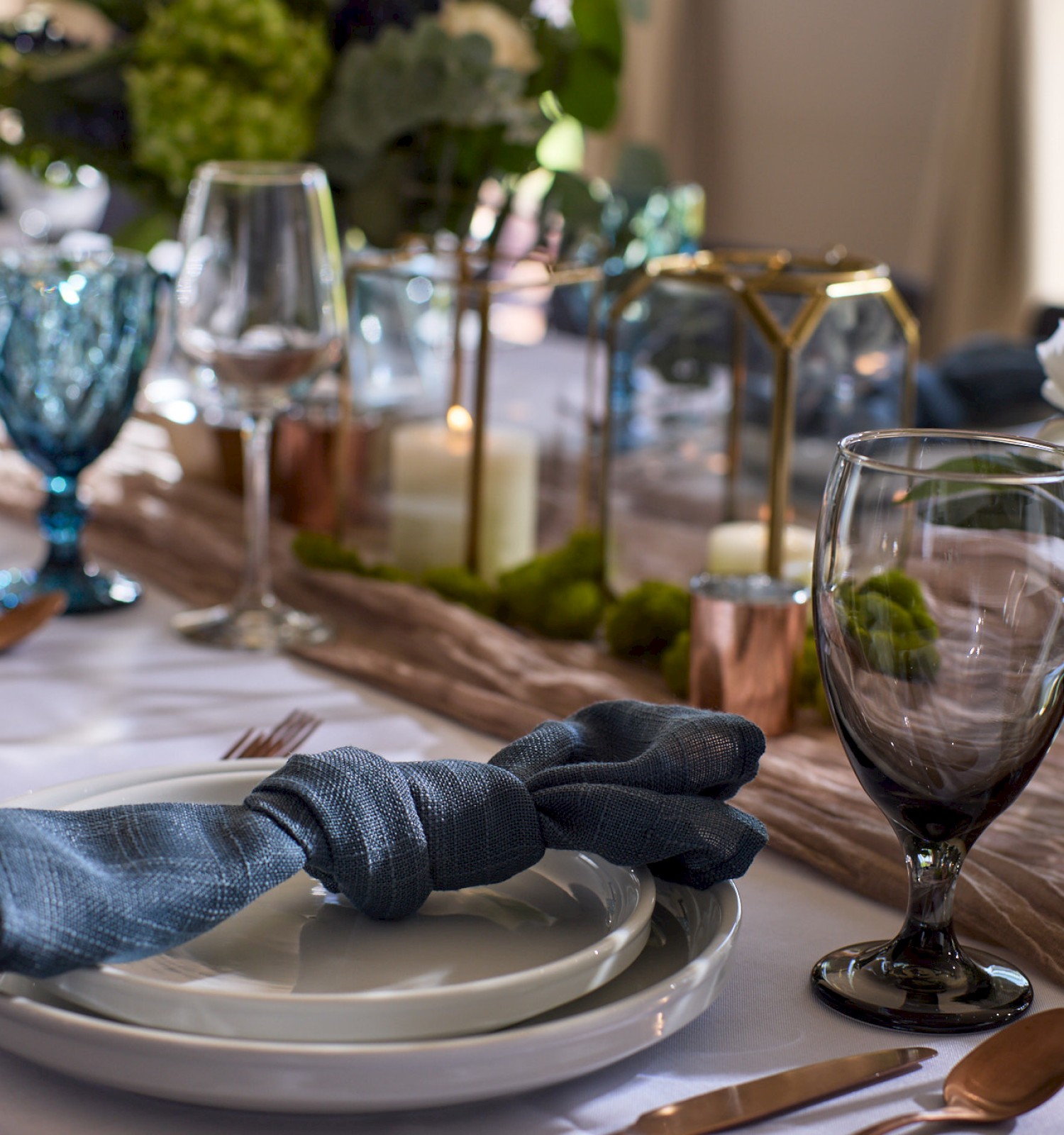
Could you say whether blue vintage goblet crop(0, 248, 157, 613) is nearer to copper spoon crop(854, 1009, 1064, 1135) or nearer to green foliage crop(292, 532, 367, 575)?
green foliage crop(292, 532, 367, 575)

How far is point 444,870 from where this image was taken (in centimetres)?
50

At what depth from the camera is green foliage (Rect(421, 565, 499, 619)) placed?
989 millimetres

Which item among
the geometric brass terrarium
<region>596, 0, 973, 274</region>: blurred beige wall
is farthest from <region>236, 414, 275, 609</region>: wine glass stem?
<region>596, 0, 973, 274</region>: blurred beige wall

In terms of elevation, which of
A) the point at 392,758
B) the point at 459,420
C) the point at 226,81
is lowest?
the point at 392,758

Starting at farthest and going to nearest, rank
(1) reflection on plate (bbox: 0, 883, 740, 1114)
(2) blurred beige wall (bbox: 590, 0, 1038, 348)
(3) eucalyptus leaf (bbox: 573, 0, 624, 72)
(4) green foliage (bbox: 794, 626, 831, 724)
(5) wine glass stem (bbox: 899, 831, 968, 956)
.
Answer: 1. (2) blurred beige wall (bbox: 590, 0, 1038, 348)
2. (3) eucalyptus leaf (bbox: 573, 0, 624, 72)
3. (4) green foliage (bbox: 794, 626, 831, 724)
4. (5) wine glass stem (bbox: 899, 831, 968, 956)
5. (1) reflection on plate (bbox: 0, 883, 740, 1114)

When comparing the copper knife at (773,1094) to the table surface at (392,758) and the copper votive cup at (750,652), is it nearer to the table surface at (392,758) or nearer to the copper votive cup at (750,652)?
the table surface at (392,758)

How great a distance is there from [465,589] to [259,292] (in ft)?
0.82

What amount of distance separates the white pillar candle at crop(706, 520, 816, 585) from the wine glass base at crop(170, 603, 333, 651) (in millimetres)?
278

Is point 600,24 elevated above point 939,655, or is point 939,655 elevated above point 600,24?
point 600,24

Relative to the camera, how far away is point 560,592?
3.14 ft

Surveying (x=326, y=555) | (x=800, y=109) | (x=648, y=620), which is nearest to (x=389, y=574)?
(x=326, y=555)

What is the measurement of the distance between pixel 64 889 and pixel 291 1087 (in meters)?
0.10

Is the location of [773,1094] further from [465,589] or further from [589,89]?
[589,89]

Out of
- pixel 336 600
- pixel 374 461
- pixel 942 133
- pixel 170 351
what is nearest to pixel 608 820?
pixel 336 600
